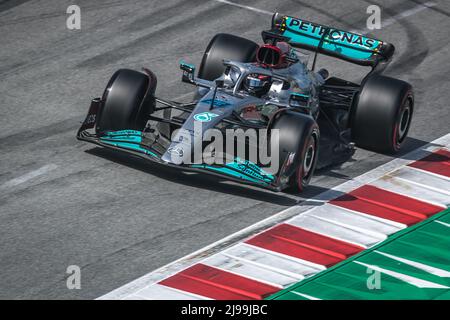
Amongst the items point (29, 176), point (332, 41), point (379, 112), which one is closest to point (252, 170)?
point (379, 112)

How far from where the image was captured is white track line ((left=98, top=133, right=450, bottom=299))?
1081 cm

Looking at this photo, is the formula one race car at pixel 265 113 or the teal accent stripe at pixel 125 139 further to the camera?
the teal accent stripe at pixel 125 139

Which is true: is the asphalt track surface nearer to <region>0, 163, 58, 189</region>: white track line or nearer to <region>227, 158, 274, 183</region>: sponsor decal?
<region>0, 163, 58, 189</region>: white track line

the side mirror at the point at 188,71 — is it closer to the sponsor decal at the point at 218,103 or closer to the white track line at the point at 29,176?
the sponsor decal at the point at 218,103

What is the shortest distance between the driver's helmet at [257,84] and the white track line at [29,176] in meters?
2.89

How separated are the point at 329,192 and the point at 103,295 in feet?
13.8

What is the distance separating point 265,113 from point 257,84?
0.57 meters

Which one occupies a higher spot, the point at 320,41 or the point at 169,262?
the point at 320,41

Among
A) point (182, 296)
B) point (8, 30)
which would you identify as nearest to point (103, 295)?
point (182, 296)

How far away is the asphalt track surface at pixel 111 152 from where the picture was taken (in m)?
11.5

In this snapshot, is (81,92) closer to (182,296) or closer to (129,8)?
(129,8)

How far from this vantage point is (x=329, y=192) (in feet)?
44.6

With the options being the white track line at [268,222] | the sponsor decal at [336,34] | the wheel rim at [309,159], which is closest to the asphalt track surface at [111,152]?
the white track line at [268,222]

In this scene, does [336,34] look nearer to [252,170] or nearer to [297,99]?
[297,99]
